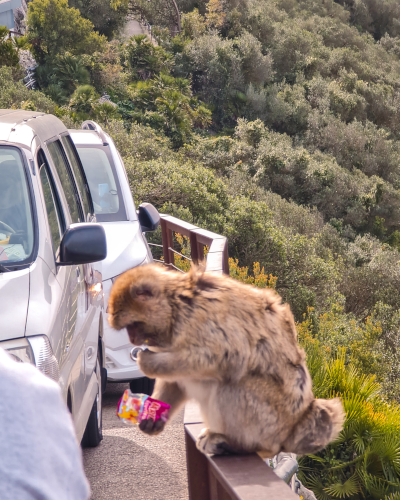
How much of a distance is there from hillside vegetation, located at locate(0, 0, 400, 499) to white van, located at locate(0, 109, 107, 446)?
9.04 ft

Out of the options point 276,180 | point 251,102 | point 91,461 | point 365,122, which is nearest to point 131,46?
point 251,102

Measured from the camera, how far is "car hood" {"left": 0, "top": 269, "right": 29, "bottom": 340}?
203cm

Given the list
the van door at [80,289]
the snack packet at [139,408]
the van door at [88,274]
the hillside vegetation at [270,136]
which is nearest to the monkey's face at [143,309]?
the snack packet at [139,408]

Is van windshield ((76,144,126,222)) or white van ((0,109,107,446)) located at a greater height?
white van ((0,109,107,446))

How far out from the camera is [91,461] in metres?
3.58

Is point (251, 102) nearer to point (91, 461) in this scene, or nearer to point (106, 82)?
point (106, 82)

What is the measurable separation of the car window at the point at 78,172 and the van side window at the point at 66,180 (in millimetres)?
193

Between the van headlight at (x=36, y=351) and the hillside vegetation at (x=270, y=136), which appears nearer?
the van headlight at (x=36, y=351)

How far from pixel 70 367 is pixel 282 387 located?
0.93 meters

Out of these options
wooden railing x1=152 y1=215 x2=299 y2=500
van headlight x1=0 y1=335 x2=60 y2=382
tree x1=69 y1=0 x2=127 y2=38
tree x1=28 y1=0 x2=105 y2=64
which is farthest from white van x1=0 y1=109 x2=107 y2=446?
tree x1=69 y1=0 x2=127 y2=38

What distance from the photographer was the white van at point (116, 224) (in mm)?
4414

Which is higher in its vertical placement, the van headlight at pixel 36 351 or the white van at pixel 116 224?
the van headlight at pixel 36 351

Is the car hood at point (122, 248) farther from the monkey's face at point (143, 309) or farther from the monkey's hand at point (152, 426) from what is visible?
the monkey's hand at point (152, 426)

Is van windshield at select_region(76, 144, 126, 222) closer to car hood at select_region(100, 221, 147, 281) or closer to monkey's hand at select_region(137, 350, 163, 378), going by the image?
car hood at select_region(100, 221, 147, 281)
